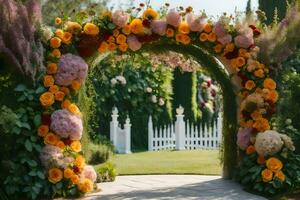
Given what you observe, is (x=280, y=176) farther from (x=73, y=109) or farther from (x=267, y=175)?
(x=73, y=109)

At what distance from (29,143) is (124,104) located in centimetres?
926

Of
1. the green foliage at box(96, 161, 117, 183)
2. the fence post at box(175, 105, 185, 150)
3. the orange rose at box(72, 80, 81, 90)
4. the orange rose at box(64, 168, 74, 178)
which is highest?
the orange rose at box(72, 80, 81, 90)

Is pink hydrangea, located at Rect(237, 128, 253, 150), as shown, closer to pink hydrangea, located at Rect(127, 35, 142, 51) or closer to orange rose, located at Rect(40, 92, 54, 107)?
pink hydrangea, located at Rect(127, 35, 142, 51)

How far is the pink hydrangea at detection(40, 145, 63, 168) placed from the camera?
766 centimetres

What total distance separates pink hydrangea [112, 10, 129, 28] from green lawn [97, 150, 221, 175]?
3.54 meters

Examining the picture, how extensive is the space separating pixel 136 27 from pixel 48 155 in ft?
7.39

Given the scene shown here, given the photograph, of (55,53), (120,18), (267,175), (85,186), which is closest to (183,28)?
(120,18)

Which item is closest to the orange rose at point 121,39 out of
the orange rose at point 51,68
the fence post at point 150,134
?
the orange rose at point 51,68

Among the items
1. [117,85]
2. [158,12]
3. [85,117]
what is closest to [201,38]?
[158,12]

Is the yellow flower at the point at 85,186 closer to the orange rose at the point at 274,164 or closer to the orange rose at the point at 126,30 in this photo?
the orange rose at the point at 126,30

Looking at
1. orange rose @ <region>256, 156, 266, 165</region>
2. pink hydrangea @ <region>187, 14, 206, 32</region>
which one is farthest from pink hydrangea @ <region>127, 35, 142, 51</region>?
orange rose @ <region>256, 156, 266, 165</region>

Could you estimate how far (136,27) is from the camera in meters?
8.40

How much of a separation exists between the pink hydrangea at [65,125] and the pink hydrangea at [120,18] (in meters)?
1.50

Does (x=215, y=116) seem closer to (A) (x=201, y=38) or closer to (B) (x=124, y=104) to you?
(B) (x=124, y=104)
